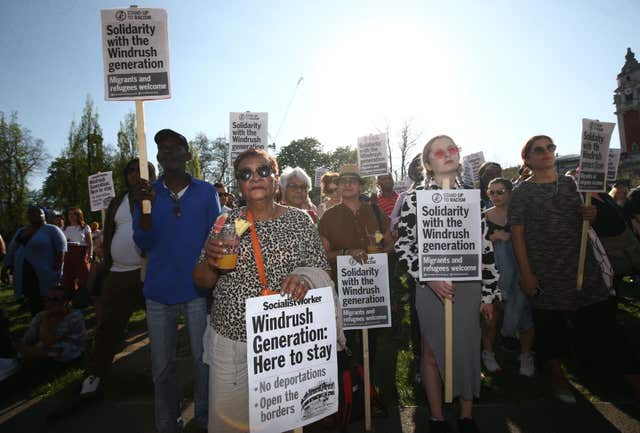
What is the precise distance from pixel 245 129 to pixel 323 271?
15.1ft

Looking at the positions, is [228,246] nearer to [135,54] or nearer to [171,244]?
[171,244]

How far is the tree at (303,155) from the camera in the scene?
71.4 m

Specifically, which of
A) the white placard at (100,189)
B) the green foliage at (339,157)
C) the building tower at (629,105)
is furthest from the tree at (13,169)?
the building tower at (629,105)

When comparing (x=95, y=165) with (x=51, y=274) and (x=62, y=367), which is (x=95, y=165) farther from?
(x=62, y=367)

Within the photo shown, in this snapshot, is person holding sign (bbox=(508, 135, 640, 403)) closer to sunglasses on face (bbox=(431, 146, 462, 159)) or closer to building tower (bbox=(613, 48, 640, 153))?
sunglasses on face (bbox=(431, 146, 462, 159))

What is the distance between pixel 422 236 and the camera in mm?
2770

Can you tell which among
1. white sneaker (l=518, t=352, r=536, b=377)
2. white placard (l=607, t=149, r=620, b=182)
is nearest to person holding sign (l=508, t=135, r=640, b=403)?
white sneaker (l=518, t=352, r=536, b=377)

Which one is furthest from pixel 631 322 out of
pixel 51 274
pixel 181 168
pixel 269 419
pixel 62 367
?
pixel 51 274

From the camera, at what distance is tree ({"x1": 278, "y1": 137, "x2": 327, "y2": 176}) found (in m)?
71.4

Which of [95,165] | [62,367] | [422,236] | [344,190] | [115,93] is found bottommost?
[62,367]

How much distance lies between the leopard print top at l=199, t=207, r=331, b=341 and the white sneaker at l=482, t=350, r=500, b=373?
10.6 feet

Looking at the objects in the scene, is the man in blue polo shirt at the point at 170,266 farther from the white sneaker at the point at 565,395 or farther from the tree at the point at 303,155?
the tree at the point at 303,155

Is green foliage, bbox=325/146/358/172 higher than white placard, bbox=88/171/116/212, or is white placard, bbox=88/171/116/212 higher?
green foliage, bbox=325/146/358/172

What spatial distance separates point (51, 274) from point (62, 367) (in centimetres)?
237
